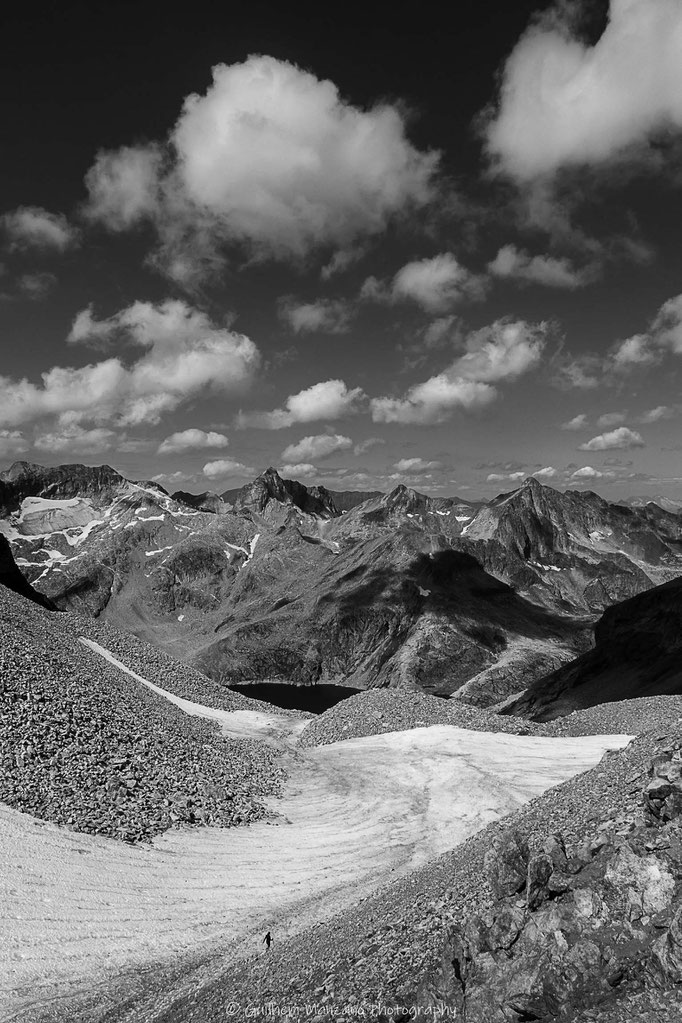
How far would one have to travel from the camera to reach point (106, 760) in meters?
25.8

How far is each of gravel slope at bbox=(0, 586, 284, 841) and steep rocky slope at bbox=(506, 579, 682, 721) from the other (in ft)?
253

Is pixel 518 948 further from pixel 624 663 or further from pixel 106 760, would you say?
pixel 624 663

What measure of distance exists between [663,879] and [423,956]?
4.21 m

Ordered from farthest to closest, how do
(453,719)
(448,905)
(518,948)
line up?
(453,719) < (448,905) < (518,948)

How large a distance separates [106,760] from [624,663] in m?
114

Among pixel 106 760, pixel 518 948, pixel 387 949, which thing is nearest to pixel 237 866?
pixel 106 760

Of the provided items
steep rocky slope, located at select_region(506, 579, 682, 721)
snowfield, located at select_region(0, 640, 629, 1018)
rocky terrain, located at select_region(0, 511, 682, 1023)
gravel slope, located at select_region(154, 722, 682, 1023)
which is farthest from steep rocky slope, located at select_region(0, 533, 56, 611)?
gravel slope, located at select_region(154, 722, 682, 1023)

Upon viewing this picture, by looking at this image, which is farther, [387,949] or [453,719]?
[453,719]

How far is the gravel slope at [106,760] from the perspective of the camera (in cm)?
2286

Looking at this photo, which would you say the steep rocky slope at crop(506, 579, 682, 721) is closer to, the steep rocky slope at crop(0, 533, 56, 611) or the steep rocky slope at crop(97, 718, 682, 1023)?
the steep rocky slope at crop(97, 718, 682, 1023)

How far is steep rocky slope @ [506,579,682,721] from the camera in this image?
102000 millimetres

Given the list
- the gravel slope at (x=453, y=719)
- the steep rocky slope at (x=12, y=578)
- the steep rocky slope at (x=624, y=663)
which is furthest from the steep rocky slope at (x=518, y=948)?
the steep rocky slope at (x=12, y=578)

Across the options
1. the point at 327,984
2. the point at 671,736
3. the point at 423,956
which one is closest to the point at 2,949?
the point at 327,984

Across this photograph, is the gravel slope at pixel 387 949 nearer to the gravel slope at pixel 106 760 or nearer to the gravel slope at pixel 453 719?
the gravel slope at pixel 106 760
